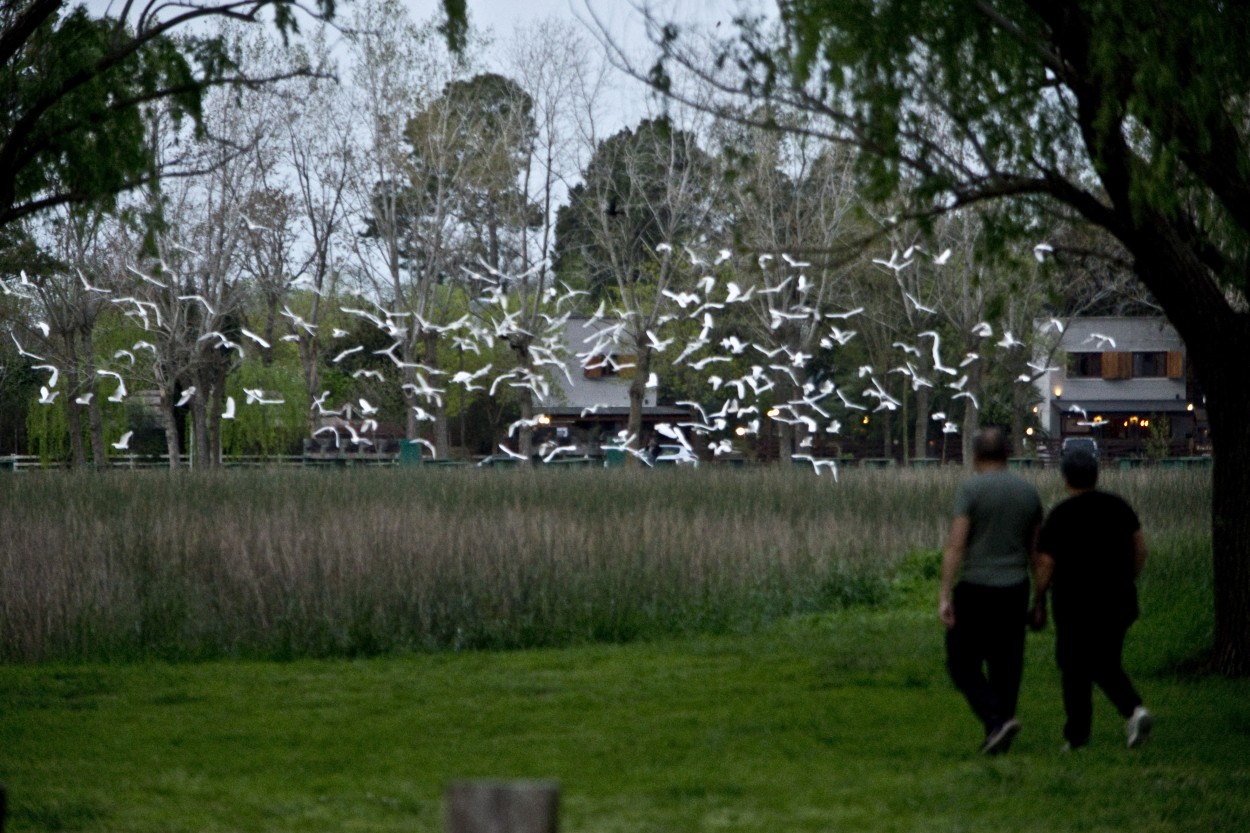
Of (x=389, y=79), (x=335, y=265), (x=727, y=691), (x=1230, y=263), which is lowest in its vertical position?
(x=727, y=691)

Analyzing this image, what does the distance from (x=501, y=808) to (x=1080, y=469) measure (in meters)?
5.69

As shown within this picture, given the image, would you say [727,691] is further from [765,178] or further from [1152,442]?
[1152,442]

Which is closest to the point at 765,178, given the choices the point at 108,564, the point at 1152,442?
the point at 1152,442

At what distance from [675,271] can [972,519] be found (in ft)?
142

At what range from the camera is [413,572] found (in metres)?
13.7

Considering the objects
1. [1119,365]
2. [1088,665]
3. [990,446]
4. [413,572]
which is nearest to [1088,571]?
[1088,665]

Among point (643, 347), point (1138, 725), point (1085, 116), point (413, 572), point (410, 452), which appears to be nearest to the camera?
point (1138, 725)

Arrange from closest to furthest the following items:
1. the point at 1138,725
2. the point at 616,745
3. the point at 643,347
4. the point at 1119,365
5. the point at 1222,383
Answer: the point at 1138,725 → the point at 616,745 → the point at 1222,383 → the point at 643,347 → the point at 1119,365

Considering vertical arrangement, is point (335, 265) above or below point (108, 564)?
above

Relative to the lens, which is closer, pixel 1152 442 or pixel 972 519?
pixel 972 519

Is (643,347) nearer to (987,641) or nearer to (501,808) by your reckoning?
(987,641)

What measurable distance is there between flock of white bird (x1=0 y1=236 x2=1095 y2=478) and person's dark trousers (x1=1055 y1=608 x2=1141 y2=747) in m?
22.6

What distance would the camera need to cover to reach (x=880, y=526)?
2036 centimetres

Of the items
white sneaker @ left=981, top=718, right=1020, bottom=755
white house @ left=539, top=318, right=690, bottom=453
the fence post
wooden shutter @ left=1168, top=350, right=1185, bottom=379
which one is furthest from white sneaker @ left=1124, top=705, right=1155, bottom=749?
wooden shutter @ left=1168, top=350, right=1185, bottom=379
